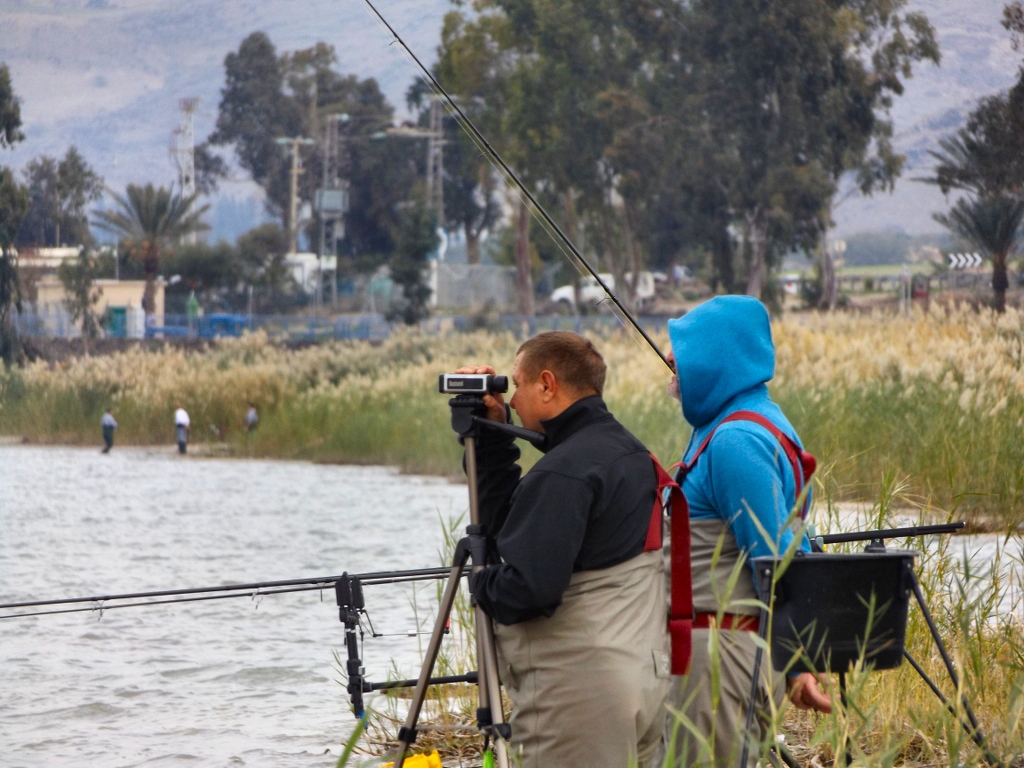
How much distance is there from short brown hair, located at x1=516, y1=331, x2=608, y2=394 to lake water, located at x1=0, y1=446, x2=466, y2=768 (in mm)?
1182

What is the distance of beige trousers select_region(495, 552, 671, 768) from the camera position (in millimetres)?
2123

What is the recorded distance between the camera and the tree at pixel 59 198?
8922mm

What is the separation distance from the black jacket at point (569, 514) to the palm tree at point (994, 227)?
18.2 feet

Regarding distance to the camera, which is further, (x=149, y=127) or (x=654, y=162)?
(x=149, y=127)

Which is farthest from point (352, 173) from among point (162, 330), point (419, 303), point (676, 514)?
point (676, 514)

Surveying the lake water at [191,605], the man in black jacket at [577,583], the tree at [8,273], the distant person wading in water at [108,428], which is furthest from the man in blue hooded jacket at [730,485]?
the distant person wading in water at [108,428]

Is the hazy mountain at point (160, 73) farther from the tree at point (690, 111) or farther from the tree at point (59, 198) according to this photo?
the tree at point (690, 111)

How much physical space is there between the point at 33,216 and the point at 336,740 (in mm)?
5958

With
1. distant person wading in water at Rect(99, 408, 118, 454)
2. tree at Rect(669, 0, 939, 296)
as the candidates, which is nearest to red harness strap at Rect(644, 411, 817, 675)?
tree at Rect(669, 0, 939, 296)

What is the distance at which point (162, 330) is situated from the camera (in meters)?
9.91

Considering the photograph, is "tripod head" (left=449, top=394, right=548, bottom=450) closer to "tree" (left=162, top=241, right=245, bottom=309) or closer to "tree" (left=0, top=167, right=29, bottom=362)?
"tree" (left=0, top=167, right=29, bottom=362)

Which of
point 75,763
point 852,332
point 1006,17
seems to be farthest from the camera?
point 852,332

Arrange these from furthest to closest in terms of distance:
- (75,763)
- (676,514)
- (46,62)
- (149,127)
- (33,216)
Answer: (149,127) → (46,62) → (33,216) → (75,763) → (676,514)

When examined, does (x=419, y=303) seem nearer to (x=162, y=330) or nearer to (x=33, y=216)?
(x=162, y=330)
